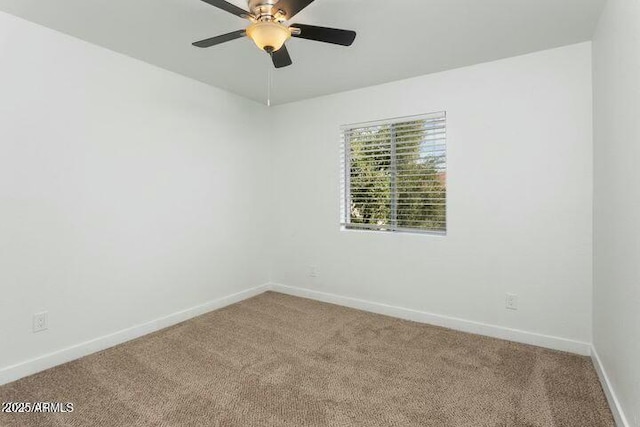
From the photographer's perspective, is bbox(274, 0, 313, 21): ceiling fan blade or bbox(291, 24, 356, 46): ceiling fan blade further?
bbox(291, 24, 356, 46): ceiling fan blade

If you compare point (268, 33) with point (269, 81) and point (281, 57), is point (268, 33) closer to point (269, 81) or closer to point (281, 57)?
point (281, 57)

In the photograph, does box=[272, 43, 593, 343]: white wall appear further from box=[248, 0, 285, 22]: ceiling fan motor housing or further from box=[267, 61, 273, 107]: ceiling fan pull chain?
box=[248, 0, 285, 22]: ceiling fan motor housing

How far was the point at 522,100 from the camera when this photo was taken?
2.63 metres

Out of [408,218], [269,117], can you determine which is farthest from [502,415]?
[269,117]

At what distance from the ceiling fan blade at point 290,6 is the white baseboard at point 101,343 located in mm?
2594

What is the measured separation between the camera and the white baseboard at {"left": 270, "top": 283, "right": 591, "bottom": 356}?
2.53m

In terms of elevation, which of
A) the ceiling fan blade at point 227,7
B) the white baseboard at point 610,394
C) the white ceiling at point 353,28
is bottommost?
the white baseboard at point 610,394

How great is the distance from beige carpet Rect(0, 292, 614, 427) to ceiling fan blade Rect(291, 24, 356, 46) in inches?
79.8

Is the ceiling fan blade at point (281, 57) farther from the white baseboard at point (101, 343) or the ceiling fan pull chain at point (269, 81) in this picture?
the white baseboard at point (101, 343)

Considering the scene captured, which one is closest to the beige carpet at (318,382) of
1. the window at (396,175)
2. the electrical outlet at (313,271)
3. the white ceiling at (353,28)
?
the electrical outlet at (313,271)

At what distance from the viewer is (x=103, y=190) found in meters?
2.58

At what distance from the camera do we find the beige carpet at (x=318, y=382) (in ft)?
5.90

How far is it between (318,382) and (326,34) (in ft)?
6.75

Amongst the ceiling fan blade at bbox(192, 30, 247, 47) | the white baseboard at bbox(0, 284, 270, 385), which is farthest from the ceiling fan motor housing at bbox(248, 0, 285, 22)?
the white baseboard at bbox(0, 284, 270, 385)
